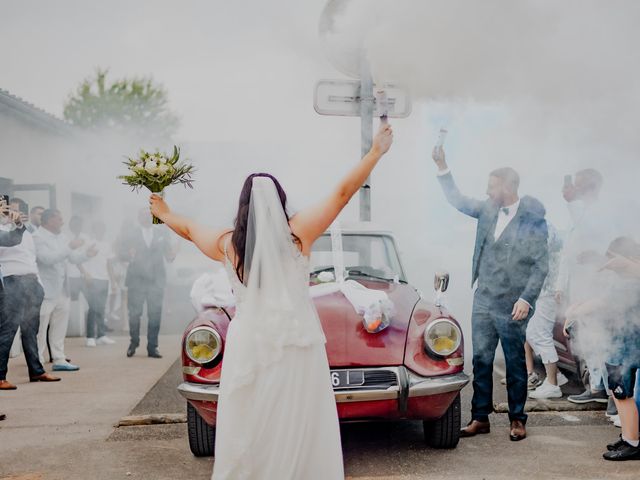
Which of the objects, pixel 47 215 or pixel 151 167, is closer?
pixel 151 167

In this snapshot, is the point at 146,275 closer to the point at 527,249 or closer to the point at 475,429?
the point at 475,429

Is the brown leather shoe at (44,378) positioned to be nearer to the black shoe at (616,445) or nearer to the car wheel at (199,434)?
the car wheel at (199,434)

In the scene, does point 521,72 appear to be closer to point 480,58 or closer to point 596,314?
point 480,58

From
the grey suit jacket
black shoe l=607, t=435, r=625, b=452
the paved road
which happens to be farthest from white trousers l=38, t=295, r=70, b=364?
black shoe l=607, t=435, r=625, b=452

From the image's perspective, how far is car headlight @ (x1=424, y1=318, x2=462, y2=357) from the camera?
14.7 ft

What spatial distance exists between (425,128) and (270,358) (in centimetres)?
391

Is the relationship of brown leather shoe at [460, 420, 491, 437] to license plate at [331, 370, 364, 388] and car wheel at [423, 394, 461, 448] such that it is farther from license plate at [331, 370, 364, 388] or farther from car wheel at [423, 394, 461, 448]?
license plate at [331, 370, 364, 388]

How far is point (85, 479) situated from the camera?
4.27 m

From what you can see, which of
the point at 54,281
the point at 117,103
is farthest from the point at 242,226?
the point at 117,103

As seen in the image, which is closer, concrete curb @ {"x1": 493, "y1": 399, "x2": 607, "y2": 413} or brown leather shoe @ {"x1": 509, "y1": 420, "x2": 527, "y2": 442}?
brown leather shoe @ {"x1": 509, "y1": 420, "x2": 527, "y2": 442}

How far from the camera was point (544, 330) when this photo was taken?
6344 millimetres

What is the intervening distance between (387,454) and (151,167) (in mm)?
2462

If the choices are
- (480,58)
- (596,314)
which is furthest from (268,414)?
(480,58)

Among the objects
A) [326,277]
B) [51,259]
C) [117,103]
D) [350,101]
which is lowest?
[326,277]
